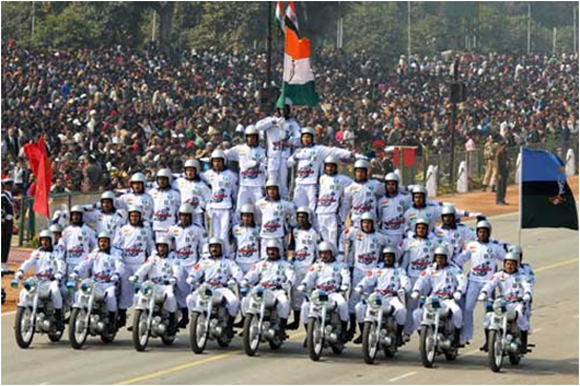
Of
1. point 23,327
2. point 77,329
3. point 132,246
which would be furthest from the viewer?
point 132,246

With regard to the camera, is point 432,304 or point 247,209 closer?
point 432,304

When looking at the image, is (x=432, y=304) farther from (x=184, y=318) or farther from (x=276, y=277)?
(x=184, y=318)

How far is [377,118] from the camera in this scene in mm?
69500

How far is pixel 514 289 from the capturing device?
32469 millimetres

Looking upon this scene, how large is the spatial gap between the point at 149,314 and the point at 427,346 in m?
4.43

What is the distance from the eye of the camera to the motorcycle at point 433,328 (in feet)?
106

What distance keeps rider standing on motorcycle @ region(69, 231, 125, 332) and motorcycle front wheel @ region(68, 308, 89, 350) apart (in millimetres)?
501

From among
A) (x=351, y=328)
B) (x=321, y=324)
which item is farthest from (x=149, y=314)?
(x=351, y=328)

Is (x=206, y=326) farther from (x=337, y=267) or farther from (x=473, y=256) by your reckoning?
(x=473, y=256)

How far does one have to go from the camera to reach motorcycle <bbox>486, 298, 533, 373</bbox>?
3209 centimetres

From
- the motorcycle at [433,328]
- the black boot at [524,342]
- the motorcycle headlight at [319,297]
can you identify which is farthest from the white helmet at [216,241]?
the black boot at [524,342]

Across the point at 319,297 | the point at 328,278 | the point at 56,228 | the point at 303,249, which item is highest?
the point at 56,228

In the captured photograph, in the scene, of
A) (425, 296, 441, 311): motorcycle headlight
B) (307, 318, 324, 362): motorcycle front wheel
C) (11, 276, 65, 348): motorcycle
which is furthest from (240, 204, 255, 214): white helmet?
(425, 296, 441, 311): motorcycle headlight

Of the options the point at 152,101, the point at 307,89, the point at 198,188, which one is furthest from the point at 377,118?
the point at 198,188
